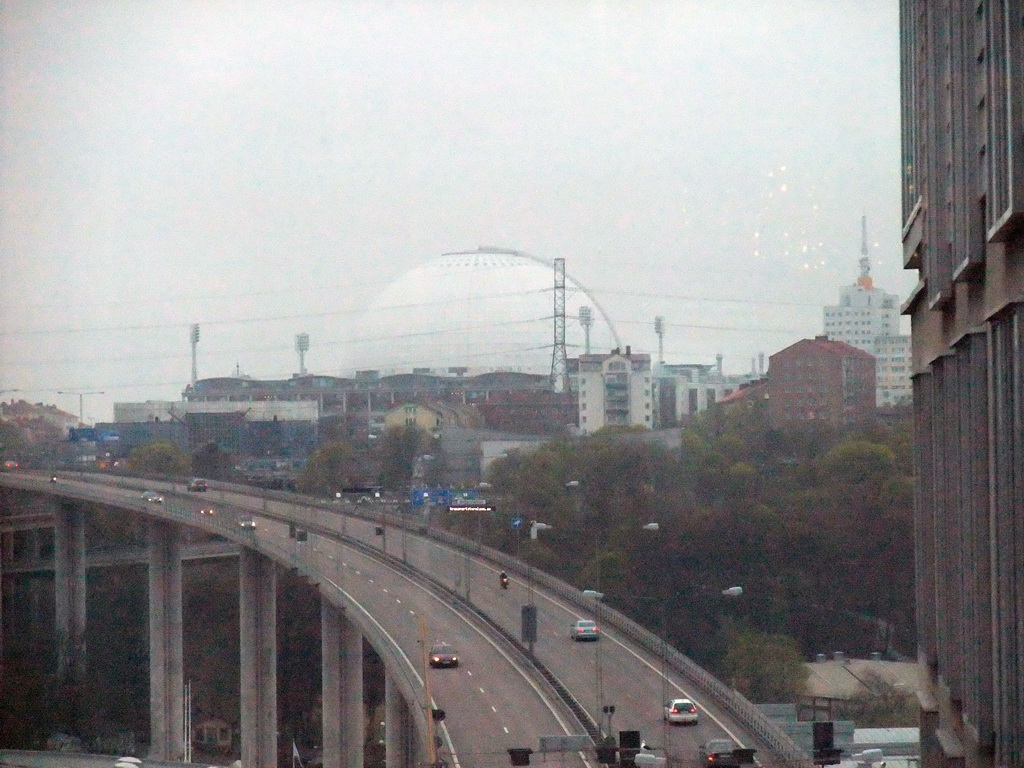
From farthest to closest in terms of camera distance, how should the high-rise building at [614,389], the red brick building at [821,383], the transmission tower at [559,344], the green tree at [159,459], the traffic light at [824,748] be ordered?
1. the transmission tower at [559,344]
2. the high-rise building at [614,389]
3. the green tree at [159,459]
4. the red brick building at [821,383]
5. the traffic light at [824,748]

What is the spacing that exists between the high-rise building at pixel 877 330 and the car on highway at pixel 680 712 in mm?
6133

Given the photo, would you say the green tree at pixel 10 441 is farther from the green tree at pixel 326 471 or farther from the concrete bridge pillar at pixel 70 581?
the green tree at pixel 326 471

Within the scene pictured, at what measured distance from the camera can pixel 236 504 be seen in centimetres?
1830

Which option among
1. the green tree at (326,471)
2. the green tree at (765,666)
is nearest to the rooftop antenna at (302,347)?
the green tree at (326,471)

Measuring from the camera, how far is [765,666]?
12.9 meters

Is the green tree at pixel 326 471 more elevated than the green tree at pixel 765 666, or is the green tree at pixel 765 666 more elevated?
the green tree at pixel 326 471

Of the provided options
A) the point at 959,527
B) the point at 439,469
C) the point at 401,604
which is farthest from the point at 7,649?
the point at 959,527

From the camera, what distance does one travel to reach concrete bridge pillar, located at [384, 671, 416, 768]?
1248 centimetres

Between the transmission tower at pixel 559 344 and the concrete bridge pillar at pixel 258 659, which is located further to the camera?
the transmission tower at pixel 559 344

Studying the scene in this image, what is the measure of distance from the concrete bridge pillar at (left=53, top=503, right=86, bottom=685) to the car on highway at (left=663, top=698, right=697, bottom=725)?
860 cm

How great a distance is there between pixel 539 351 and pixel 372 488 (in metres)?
Result: 6.95

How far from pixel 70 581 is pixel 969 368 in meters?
15.9

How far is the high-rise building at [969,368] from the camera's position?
3041 millimetres

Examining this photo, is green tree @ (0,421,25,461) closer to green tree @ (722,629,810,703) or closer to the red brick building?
green tree @ (722,629,810,703)
